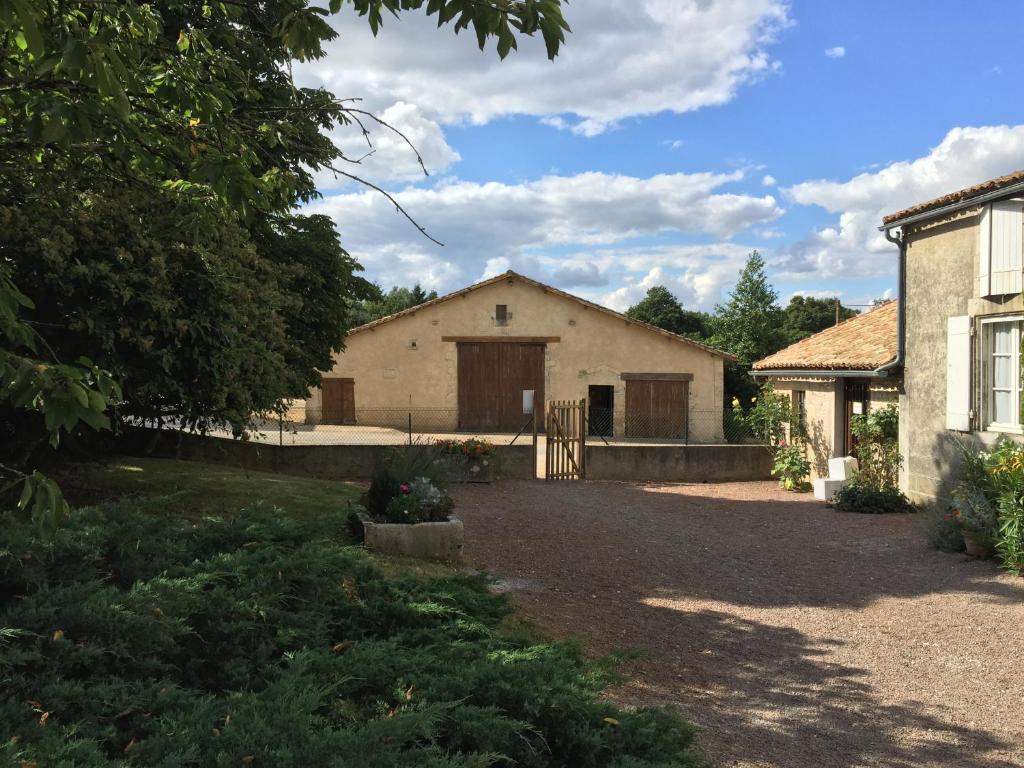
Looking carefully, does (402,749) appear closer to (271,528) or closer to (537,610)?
(271,528)

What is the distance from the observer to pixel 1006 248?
34.0 feet

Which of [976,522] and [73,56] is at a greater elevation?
[73,56]

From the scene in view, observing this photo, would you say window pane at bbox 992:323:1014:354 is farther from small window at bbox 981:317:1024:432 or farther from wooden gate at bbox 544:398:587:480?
wooden gate at bbox 544:398:587:480

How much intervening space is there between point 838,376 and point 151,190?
12.0 meters

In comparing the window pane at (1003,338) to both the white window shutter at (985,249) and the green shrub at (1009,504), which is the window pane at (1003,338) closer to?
the white window shutter at (985,249)

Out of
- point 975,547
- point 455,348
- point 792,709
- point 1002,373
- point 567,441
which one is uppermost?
point 455,348

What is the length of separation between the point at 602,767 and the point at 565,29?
118 inches

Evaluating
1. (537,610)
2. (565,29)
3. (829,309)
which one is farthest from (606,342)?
(829,309)

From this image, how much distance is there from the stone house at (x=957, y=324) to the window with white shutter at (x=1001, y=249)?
0.01m

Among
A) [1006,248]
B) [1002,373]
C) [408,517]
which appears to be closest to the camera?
[408,517]

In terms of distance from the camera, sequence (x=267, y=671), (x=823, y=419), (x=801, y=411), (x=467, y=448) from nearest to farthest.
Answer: (x=267, y=671) < (x=467, y=448) < (x=823, y=419) < (x=801, y=411)

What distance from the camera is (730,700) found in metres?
5.31

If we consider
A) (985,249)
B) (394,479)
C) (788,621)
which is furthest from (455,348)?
(788,621)

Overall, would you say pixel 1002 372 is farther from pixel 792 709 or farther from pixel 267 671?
pixel 267 671
